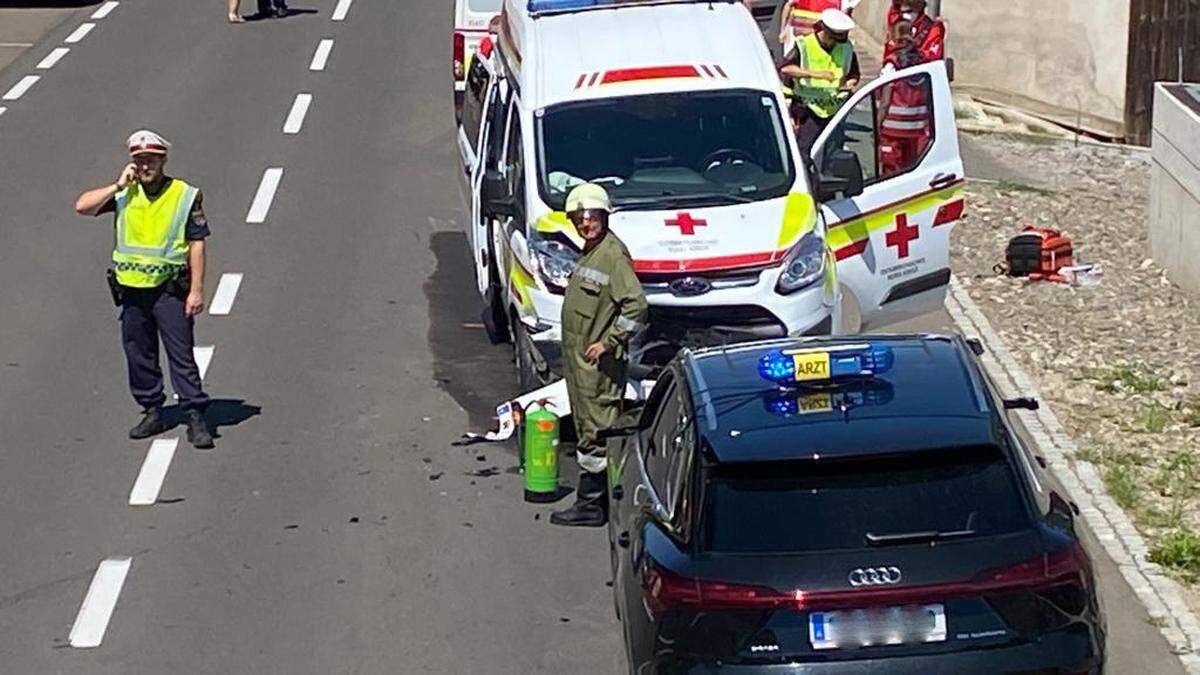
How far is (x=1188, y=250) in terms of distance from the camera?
15.3 metres

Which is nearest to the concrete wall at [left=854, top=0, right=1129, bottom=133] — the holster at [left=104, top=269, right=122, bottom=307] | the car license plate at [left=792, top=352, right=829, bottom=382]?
the holster at [left=104, top=269, right=122, bottom=307]

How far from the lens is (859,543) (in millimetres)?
6820

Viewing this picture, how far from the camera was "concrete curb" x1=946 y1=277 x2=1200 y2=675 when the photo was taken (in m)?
9.06

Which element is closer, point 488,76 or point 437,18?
point 488,76

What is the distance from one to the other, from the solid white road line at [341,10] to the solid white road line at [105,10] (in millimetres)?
3095

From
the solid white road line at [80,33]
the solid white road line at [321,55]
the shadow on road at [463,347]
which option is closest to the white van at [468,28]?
the shadow on road at [463,347]

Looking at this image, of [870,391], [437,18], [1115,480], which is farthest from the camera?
[437,18]

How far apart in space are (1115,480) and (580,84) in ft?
12.9

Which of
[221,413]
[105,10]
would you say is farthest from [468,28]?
[105,10]

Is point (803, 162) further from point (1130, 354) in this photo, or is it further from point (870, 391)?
point (870, 391)

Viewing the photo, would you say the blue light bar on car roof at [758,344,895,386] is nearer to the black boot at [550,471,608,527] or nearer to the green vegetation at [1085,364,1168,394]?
the black boot at [550,471,608,527]

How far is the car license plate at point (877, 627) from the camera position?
672 centimetres

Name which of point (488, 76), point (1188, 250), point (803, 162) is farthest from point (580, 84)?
point (1188, 250)

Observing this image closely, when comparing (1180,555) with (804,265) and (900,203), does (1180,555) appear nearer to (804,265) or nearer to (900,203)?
(804,265)
